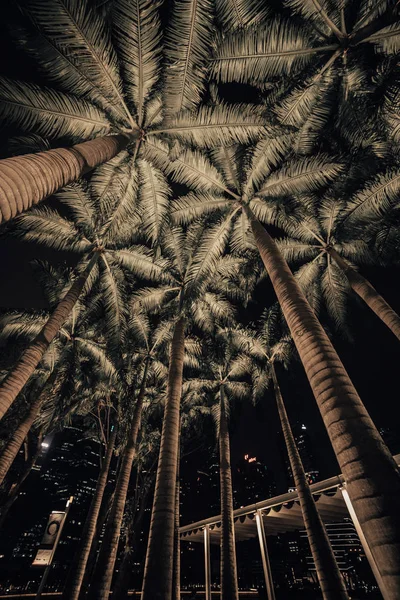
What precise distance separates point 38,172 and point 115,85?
14.9 feet

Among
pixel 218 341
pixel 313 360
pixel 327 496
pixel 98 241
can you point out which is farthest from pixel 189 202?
pixel 327 496

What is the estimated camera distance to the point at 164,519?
6348 mm

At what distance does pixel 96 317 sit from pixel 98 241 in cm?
598

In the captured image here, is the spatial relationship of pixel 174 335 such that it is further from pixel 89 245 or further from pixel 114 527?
pixel 114 527

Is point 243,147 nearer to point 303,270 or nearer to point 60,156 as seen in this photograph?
point 303,270

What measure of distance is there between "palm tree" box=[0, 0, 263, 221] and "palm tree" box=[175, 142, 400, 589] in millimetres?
2539

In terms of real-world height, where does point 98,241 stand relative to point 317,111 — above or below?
above

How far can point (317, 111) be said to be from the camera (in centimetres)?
818

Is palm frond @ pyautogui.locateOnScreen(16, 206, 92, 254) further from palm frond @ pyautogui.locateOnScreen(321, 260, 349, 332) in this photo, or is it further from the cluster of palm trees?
palm frond @ pyautogui.locateOnScreen(321, 260, 349, 332)

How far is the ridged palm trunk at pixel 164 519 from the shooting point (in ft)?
17.7

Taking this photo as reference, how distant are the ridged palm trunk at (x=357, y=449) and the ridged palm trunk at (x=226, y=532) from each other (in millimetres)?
12794

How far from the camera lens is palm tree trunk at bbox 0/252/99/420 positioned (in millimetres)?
8117

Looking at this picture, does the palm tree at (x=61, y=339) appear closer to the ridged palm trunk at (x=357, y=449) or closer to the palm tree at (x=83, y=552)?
the palm tree at (x=83, y=552)

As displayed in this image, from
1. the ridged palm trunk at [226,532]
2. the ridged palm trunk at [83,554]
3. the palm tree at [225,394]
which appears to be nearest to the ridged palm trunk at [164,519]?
the palm tree at [225,394]
